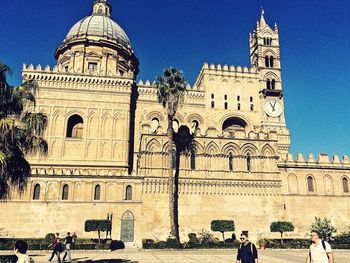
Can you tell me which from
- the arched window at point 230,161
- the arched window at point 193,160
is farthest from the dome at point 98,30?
the arched window at point 230,161

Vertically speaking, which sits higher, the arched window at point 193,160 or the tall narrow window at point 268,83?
the tall narrow window at point 268,83

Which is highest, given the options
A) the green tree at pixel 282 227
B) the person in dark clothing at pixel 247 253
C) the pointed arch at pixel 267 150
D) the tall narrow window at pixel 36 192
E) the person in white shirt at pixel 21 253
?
the pointed arch at pixel 267 150

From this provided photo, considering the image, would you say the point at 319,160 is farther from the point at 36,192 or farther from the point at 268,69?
the point at 36,192

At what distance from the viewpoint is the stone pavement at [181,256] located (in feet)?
61.2

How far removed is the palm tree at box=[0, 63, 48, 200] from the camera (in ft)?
49.1

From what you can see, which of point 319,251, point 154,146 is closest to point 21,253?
point 319,251

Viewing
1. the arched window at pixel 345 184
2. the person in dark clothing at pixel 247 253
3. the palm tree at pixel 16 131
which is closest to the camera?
the person in dark clothing at pixel 247 253

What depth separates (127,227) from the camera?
30.7 m

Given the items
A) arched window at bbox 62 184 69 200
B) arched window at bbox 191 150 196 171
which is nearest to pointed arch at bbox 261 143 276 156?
arched window at bbox 191 150 196 171

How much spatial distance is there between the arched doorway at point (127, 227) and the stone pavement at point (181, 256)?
20.5 feet

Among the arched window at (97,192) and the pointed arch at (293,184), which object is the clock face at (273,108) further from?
the arched window at (97,192)

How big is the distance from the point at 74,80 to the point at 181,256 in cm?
2732

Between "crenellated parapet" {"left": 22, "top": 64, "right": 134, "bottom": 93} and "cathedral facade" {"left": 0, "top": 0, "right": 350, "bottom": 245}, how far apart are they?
13 cm

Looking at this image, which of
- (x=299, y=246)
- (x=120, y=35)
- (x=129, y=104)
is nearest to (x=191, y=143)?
(x=129, y=104)
